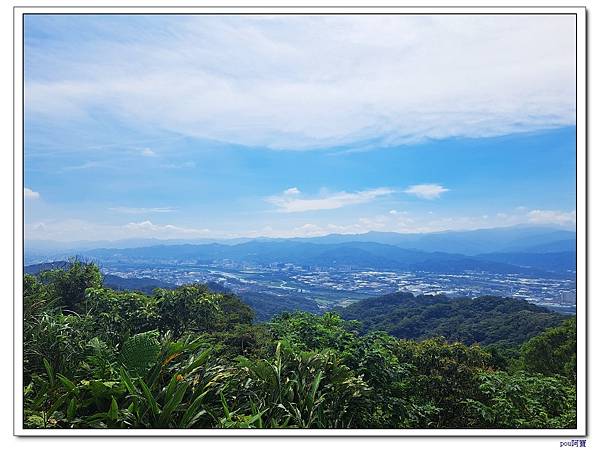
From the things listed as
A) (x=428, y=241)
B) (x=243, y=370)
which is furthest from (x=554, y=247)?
(x=243, y=370)

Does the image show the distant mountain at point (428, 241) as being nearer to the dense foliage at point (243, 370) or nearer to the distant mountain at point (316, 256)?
the distant mountain at point (316, 256)

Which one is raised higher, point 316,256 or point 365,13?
point 365,13

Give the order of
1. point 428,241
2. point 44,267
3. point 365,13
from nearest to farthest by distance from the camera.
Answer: point 365,13 < point 44,267 < point 428,241

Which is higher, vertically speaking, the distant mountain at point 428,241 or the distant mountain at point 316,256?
the distant mountain at point 428,241

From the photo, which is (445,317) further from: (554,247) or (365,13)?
(365,13)

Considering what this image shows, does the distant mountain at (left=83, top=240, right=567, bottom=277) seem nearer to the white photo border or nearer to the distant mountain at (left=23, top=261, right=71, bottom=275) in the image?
the distant mountain at (left=23, top=261, right=71, bottom=275)

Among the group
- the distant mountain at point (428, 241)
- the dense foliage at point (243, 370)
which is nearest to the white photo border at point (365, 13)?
the dense foliage at point (243, 370)

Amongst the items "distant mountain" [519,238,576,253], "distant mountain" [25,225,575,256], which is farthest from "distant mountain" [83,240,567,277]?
"distant mountain" [519,238,576,253]
